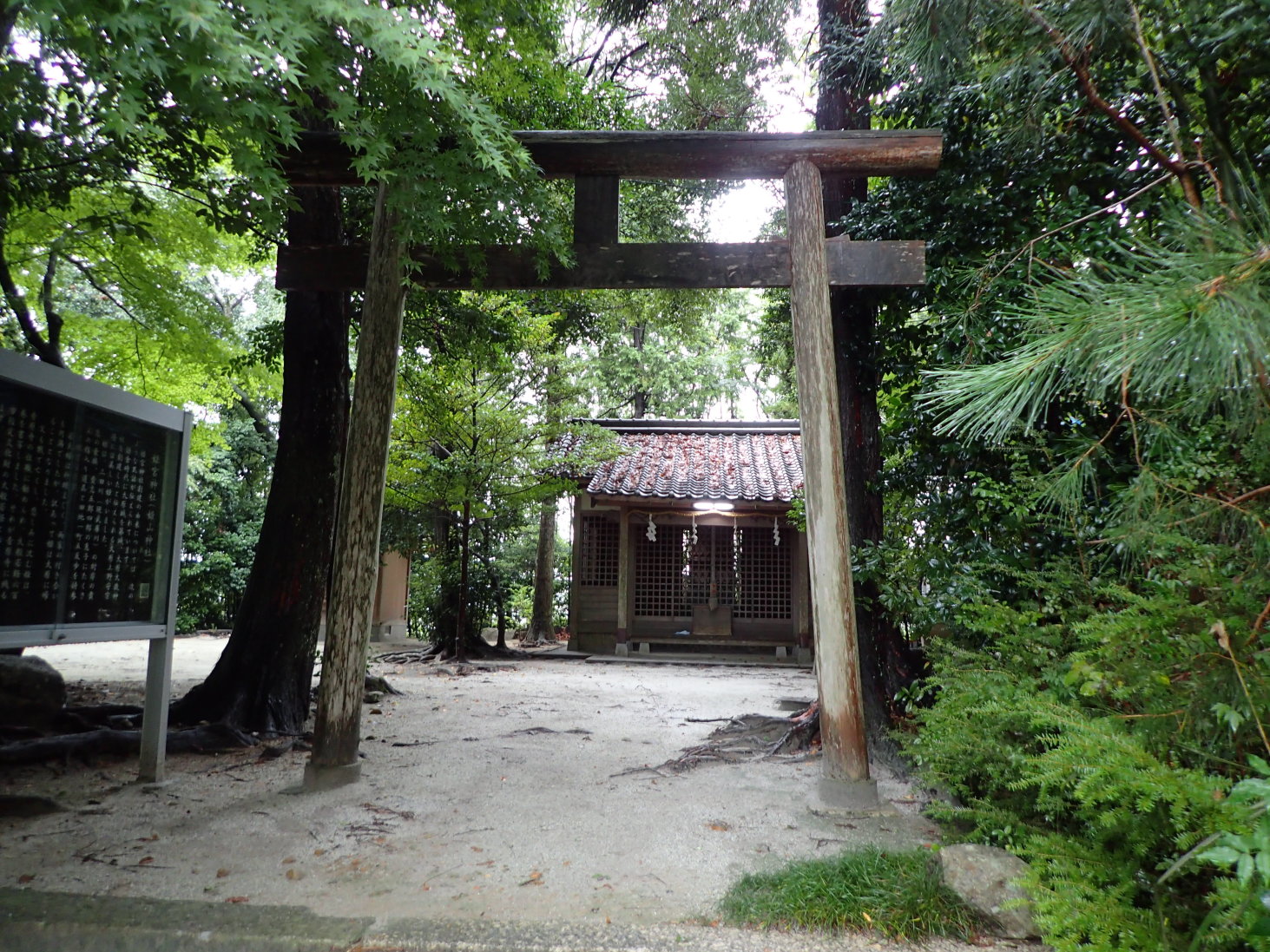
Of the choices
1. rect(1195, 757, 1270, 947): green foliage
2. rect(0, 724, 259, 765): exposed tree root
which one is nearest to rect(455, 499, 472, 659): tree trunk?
rect(0, 724, 259, 765): exposed tree root

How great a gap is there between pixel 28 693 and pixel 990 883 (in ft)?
21.2

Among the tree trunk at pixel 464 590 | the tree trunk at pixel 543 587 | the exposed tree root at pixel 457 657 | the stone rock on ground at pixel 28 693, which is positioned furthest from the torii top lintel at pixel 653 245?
the tree trunk at pixel 543 587

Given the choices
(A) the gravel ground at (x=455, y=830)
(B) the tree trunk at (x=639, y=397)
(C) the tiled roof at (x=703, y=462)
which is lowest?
(A) the gravel ground at (x=455, y=830)

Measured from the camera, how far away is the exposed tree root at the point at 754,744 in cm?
542

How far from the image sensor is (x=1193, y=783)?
1.69m

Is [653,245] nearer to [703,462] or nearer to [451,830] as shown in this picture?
[451,830]

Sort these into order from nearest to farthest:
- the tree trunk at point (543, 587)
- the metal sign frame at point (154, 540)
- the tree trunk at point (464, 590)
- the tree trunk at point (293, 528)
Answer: the metal sign frame at point (154, 540) → the tree trunk at point (293, 528) → the tree trunk at point (464, 590) → the tree trunk at point (543, 587)

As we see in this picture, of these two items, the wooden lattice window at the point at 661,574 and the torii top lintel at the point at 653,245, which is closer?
the torii top lintel at the point at 653,245

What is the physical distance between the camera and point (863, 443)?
18.5 ft

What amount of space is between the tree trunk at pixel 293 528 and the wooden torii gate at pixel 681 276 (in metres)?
1.16

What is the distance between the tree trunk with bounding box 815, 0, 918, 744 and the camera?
17.8 ft

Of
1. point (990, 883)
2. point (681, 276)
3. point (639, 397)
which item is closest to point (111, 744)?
point (681, 276)

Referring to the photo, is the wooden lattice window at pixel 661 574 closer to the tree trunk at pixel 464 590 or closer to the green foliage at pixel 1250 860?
the tree trunk at pixel 464 590

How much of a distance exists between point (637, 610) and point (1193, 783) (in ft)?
40.6
